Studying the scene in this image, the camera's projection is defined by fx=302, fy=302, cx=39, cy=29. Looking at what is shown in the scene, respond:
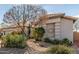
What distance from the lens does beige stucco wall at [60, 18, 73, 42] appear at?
324 centimetres

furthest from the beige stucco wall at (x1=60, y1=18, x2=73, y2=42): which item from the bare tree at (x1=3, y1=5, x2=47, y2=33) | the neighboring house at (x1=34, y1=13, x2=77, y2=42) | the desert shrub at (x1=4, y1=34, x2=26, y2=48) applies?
the desert shrub at (x1=4, y1=34, x2=26, y2=48)

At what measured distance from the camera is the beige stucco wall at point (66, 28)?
3.24 m

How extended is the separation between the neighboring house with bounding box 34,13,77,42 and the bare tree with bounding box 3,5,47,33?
0.08m

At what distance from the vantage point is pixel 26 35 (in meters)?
3.27

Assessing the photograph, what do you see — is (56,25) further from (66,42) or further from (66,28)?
(66,42)

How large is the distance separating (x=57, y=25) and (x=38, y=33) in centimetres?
22

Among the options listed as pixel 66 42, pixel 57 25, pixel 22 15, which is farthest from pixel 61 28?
pixel 22 15

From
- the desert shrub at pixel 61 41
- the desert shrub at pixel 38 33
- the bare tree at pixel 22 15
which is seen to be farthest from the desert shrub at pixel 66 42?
the bare tree at pixel 22 15

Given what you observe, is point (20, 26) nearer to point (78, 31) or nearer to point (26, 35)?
point (26, 35)

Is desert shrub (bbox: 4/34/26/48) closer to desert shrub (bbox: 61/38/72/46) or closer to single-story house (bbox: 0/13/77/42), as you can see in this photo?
single-story house (bbox: 0/13/77/42)

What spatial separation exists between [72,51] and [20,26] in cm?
62

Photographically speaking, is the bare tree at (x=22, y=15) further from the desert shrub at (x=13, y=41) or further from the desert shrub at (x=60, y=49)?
the desert shrub at (x=60, y=49)

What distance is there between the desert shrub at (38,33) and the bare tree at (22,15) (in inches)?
4.6
